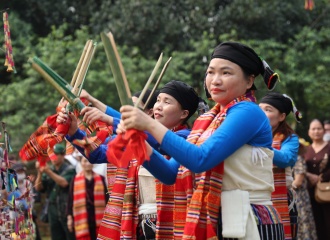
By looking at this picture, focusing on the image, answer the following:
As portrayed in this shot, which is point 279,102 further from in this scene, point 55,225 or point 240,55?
point 55,225

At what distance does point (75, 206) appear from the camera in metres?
9.83

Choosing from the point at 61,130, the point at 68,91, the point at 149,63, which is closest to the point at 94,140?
the point at 61,130

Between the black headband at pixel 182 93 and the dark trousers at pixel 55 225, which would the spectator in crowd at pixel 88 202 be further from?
the black headband at pixel 182 93

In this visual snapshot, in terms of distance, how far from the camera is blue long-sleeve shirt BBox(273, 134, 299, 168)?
6.16 m

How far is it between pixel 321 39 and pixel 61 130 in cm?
1251

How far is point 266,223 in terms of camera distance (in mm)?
3727

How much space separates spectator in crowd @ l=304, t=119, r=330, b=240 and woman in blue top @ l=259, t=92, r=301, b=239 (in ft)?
10.9

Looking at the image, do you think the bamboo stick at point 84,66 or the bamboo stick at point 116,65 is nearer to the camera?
the bamboo stick at point 116,65

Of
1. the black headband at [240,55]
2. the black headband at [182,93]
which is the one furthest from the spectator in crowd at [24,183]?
the black headband at [240,55]

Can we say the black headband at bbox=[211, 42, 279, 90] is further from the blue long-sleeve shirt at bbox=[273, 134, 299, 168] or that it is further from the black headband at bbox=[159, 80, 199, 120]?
the blue long-sleeve shirt at bbox=[273, 134, 299, 168]

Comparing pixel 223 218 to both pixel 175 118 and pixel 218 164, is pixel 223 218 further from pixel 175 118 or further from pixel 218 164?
pixel 175 118

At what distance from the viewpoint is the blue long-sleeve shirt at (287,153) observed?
20.2 feet

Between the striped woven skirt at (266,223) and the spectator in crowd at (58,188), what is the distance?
272 inches

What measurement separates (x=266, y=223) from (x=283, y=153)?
2602 mm
